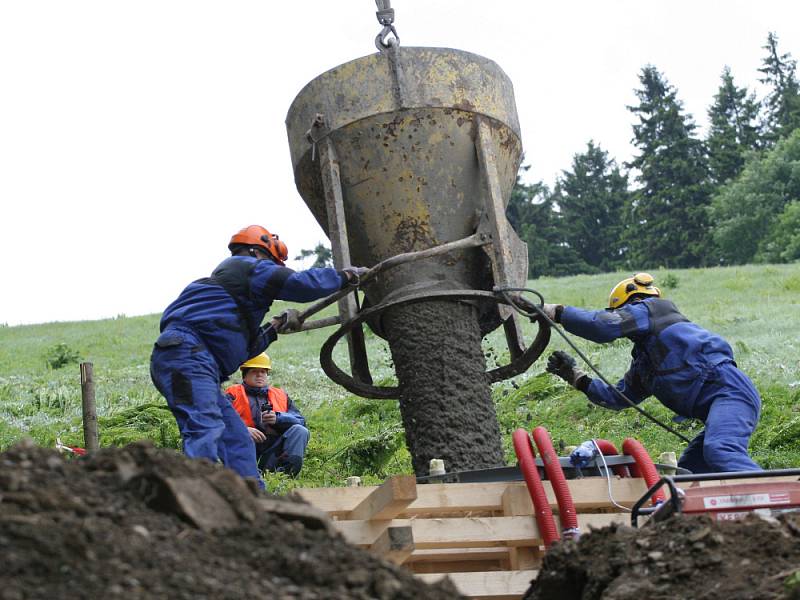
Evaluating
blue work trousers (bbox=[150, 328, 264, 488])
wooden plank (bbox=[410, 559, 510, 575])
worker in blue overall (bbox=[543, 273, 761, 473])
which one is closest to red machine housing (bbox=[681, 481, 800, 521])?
wooden plank (bbox=[410, 559, 510, 575])

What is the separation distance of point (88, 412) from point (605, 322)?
13.3 ft

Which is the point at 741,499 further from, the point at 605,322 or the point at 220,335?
the point at 220,335

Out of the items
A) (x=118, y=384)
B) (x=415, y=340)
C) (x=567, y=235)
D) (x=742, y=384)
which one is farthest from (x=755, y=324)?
(x=567, y=235)

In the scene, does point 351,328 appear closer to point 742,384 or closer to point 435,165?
point 435,165

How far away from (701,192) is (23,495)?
6221 cm

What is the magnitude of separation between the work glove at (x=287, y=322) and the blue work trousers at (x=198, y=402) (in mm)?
831

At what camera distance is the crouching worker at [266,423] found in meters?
9.55

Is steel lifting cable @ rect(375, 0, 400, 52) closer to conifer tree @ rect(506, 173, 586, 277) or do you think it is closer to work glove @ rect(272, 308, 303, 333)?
work glove @ rect(272, 308, 303, 333)

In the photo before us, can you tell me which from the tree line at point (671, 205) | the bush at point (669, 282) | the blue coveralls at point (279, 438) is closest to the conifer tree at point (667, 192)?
the tree line at point (671, 205)

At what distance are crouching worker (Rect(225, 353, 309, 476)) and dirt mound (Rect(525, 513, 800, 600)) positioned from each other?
18.9 feet

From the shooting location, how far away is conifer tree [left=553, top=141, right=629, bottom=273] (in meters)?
63.2

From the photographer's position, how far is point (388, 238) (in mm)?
7504

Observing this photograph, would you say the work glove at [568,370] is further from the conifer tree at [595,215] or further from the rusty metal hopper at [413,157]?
the conifer tree at [595,215]

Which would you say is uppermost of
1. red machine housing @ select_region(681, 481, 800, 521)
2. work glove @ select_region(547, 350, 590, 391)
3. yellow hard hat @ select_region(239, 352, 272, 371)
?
yellow hard hat @ select_region(239, 352, 272, 371)
